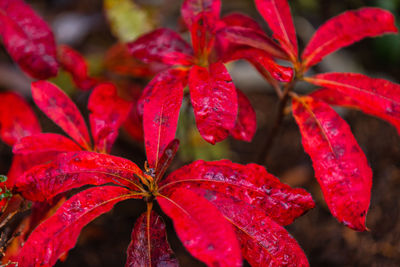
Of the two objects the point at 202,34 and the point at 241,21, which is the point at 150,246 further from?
the point at 241,21

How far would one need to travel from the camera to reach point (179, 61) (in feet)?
2.65

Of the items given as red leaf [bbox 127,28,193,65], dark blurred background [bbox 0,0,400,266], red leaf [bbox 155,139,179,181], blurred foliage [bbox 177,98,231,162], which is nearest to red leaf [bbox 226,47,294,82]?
red leaf [bbox 127,28,193,65]

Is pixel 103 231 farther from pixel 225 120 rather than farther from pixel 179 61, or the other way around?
pixel 225 120

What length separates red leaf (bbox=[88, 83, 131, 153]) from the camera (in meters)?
0.80

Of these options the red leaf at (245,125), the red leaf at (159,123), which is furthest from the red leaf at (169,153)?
the red leaf at (245,125)

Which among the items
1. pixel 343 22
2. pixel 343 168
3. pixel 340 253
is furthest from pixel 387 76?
pixel 343 168

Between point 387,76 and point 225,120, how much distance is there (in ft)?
6.03

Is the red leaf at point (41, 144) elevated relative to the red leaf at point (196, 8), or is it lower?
lower

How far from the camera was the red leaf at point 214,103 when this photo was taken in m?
0.58

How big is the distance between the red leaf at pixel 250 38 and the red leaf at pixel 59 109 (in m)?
0.40

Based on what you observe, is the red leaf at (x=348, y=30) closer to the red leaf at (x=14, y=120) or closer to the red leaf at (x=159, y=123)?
the red leaf at (x=159, y=123)

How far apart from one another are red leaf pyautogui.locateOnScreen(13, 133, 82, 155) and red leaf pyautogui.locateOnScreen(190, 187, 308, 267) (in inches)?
14.0

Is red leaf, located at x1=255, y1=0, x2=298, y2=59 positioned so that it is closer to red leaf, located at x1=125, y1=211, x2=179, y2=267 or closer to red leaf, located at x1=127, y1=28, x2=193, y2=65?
red leaf, located at x1=127, y1=28, x2=193, y2=65

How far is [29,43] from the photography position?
82cm
